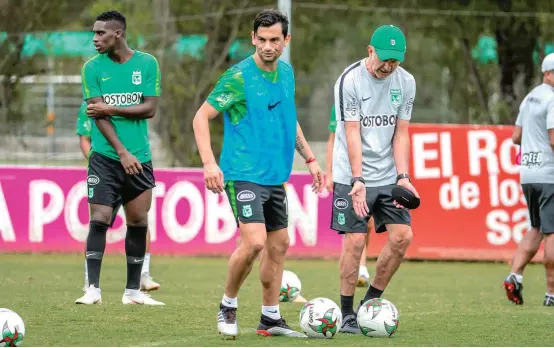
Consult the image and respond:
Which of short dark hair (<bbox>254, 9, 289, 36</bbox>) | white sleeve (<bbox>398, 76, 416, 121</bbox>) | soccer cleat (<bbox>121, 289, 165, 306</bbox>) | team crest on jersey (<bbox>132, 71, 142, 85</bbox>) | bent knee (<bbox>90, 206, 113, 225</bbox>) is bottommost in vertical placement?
soccer cleat (<bbox>121, 289, 165, 306</bbox>)

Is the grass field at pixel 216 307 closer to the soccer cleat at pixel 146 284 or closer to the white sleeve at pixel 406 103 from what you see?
the soccer cleat at pixel 146 284

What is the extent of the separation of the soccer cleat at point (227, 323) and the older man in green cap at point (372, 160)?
1057 millimetres

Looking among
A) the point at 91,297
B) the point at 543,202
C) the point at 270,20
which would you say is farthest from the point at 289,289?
the point at 270,20

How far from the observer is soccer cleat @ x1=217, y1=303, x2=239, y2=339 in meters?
8.30

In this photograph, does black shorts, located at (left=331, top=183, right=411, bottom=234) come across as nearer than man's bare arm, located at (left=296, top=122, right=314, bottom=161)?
No

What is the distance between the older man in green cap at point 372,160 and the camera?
360 inches

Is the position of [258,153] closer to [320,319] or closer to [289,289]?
[320,319]

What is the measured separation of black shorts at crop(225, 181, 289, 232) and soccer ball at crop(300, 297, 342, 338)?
23.9 inches

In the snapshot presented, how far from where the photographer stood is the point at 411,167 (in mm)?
17156

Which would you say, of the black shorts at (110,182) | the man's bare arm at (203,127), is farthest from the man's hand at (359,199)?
the black shorts at (110,182)

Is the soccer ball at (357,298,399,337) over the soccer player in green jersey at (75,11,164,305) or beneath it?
beneath

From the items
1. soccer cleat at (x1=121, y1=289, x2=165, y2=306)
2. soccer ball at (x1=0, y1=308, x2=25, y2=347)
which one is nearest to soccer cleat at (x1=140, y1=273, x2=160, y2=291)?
soccer cleat at (x1=121, y1=289, x2=165, y2=306)

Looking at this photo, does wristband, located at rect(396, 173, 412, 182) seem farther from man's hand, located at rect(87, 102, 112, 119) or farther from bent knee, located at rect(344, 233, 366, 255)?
man's hand, located at rect(87, 102, 112, 119)

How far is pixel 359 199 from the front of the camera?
8.94m
